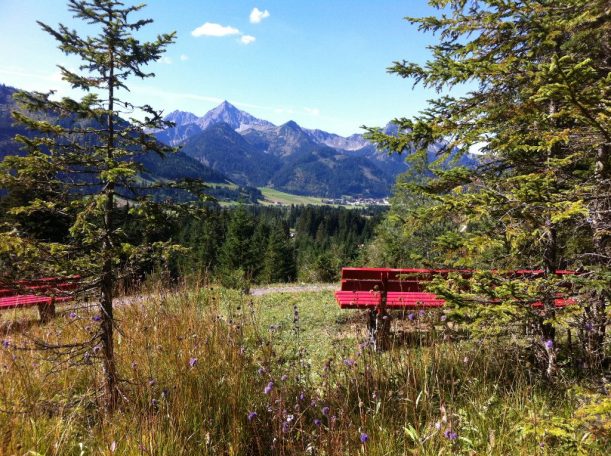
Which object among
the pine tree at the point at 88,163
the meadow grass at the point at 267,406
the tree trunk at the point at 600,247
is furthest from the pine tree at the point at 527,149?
the pine tree at the point at 88,163

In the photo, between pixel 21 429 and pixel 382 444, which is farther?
pixel 382 444

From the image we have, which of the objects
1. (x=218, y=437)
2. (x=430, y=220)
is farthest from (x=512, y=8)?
(x=218, y=437)

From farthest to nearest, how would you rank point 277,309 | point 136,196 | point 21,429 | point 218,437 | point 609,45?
point 277,309 < point 609,45 < point 136,196 < point 218,437 < point 21,429

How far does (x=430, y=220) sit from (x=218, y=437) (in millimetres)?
2903

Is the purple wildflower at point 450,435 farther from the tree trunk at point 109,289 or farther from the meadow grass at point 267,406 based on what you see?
the tree trunk at point 109,289

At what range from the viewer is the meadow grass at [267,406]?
2.55 m

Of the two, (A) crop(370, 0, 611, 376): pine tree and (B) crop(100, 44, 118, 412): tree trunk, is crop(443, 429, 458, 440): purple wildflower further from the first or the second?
(B) crop(100, 44, 118, 412): tree trunk

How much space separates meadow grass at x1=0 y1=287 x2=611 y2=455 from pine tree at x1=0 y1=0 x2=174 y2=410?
57cm

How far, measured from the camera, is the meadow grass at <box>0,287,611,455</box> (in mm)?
2551

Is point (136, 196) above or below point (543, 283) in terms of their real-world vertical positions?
above

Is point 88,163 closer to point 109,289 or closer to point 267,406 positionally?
point 109,289

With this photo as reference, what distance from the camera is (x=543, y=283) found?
2.93 metres

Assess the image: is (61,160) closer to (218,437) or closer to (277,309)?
(218,437)

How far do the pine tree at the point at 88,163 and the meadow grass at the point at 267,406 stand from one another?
57cm
